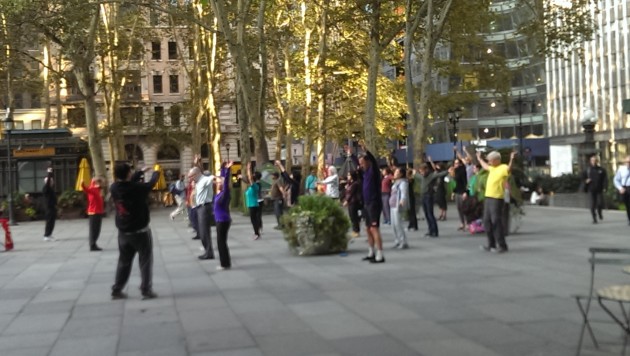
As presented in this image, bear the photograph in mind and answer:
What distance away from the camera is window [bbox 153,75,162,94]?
78438 millimetres

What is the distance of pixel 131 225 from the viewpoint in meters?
9.58

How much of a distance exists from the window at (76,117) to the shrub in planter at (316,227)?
6234cm

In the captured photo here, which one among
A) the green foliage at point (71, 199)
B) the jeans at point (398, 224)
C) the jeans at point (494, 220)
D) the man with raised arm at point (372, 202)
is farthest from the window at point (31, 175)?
the jeans at point (494, 220)

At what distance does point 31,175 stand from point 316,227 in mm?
25135

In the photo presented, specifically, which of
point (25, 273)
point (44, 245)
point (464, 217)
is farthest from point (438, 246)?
point (44, 245)

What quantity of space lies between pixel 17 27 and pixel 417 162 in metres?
14.8

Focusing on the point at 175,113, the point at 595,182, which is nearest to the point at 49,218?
the point at 595,182

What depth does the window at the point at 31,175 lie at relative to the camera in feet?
115

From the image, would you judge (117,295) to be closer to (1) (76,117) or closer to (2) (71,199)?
(2) (71,199)

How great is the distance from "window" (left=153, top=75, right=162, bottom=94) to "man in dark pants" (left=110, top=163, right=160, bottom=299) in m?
70.7

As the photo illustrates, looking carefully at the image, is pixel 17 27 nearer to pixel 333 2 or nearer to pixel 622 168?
pixel 333 2

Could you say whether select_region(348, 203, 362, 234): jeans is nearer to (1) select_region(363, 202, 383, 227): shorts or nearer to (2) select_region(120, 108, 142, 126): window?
(1) select_region(363, 202, 383, 227): shorts

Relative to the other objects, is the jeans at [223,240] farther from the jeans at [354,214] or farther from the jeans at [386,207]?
the jeans at [386,207]

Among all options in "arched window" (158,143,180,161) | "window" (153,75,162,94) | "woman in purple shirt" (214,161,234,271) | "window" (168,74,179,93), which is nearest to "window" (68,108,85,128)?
"window" (153,75,162,94)
